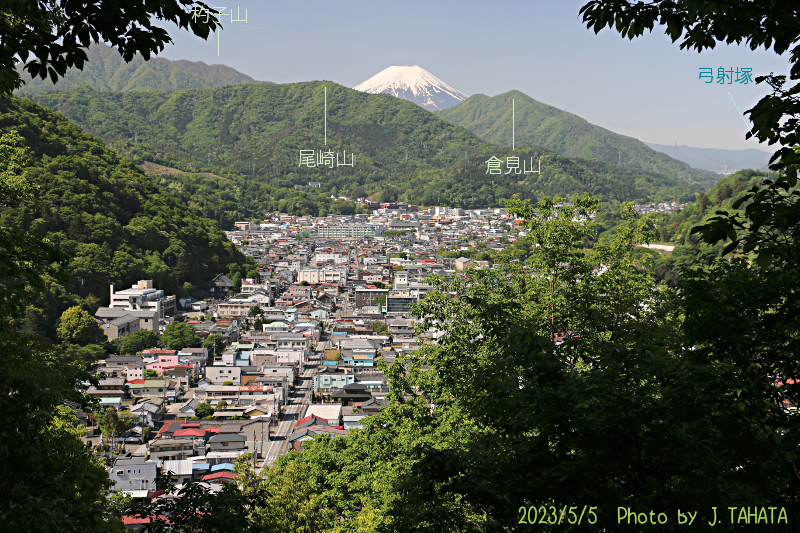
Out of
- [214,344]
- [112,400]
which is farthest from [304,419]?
[214,344]

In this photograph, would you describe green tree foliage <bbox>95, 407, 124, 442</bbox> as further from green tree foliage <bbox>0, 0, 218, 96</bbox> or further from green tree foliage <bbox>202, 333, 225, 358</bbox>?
green tree foliage <bbox>0, 0, 218, 96</bbox>

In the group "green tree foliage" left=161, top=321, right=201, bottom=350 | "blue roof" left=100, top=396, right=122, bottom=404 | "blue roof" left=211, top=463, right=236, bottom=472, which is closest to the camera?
"blue roof" left=211, top=463, right=236, bottom=472

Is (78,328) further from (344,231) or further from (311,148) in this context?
(311,148)

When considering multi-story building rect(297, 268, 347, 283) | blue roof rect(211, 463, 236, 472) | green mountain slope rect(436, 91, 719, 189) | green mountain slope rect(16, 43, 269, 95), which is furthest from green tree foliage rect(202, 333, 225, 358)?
green mountain slope rect(16, 43, 269, 95)

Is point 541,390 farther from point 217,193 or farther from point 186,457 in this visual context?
point 217,193

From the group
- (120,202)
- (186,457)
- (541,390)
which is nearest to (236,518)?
(541,390)
